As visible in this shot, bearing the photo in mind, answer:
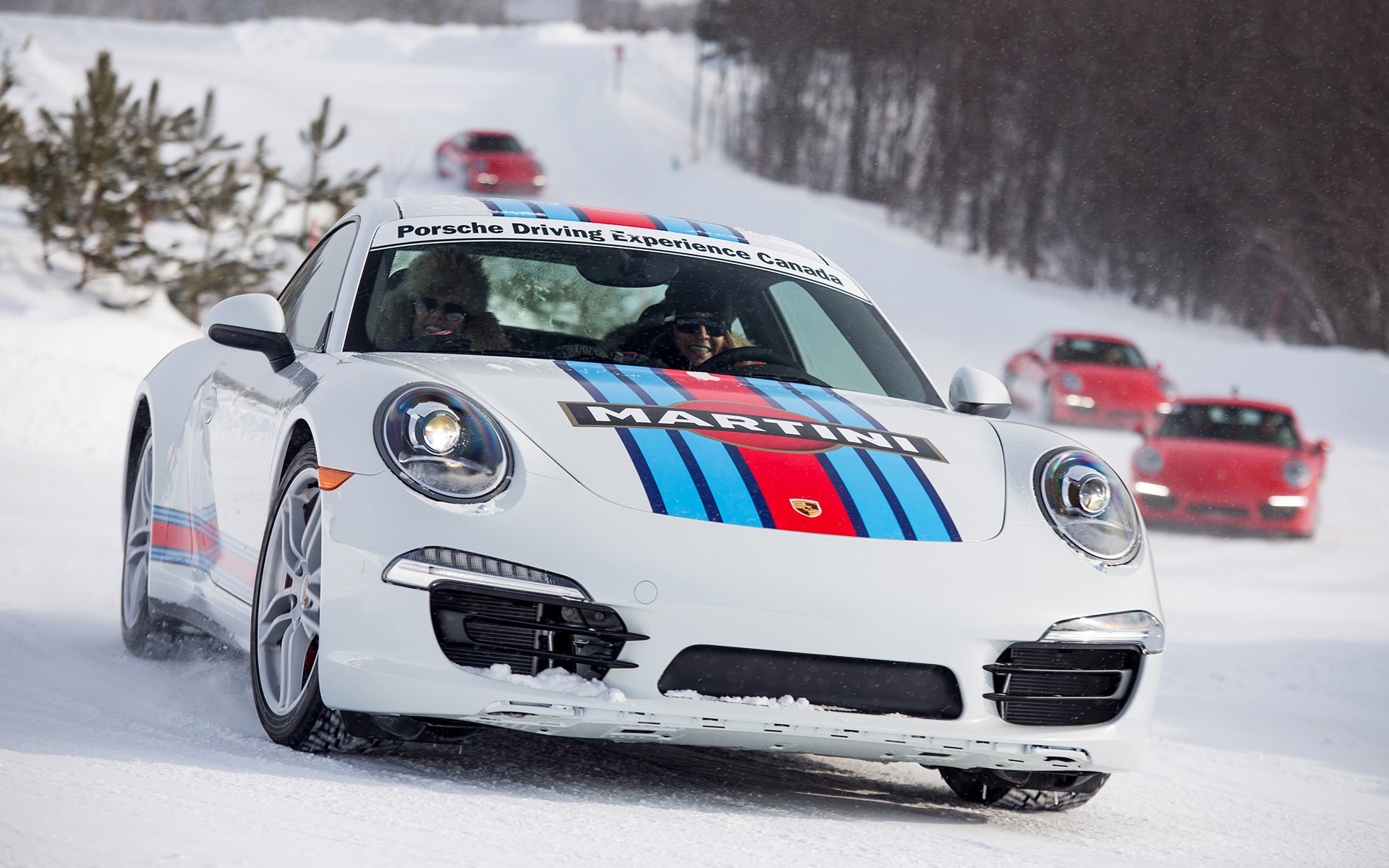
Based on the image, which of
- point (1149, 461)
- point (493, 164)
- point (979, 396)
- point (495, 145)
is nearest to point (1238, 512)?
point (1149, 461)

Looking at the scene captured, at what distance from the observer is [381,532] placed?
3.43 m

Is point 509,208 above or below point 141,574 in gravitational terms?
above

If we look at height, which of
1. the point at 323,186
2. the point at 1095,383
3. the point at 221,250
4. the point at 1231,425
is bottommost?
the point at 1095,383

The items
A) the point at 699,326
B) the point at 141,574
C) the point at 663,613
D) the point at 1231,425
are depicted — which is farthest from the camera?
the point at 1231,425

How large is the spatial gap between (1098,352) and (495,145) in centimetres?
1708

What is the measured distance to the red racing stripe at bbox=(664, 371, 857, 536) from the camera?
3555 mm

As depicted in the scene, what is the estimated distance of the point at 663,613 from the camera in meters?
3.38

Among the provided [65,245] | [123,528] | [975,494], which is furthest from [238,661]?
[65,245]

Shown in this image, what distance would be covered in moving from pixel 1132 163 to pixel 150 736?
44.3 m

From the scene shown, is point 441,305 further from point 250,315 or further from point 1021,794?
point 1021,794

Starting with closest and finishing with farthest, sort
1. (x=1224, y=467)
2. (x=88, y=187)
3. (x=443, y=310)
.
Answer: (x=443, y=310), (x=1224, y=467), (x=88, y=187)

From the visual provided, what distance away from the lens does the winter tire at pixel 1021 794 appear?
4.05 meters

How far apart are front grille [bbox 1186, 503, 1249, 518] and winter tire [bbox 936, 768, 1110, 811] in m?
10.6

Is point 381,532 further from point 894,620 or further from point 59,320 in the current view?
point 59,320
